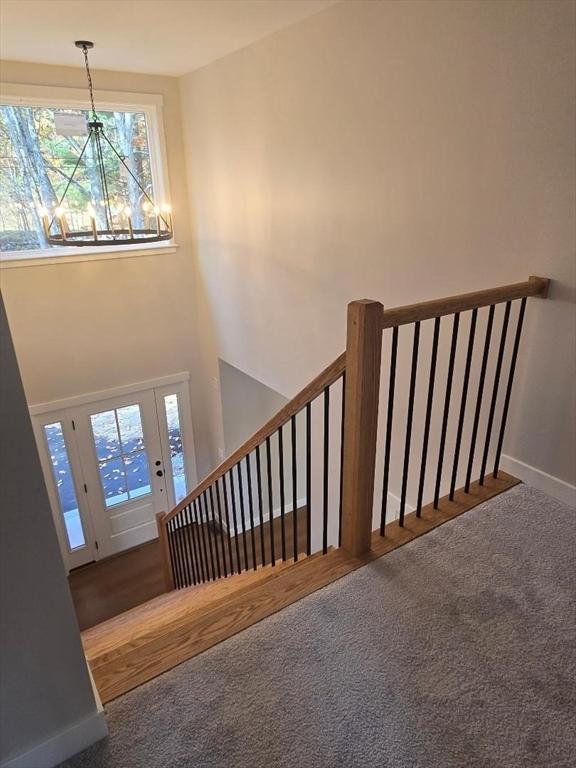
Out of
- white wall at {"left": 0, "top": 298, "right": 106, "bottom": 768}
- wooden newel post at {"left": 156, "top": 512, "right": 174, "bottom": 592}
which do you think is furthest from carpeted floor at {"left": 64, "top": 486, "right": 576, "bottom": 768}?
wooden newel post at {"left": 156, "top": 512, "right": 174, "bottom": 592}

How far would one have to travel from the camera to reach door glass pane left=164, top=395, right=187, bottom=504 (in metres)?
5.89

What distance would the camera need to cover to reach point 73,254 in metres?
4.75

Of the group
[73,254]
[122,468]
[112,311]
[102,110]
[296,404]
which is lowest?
[122,468]

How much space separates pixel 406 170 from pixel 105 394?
12.7 ft

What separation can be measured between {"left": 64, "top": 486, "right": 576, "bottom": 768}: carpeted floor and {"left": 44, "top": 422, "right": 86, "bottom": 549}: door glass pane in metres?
4.19

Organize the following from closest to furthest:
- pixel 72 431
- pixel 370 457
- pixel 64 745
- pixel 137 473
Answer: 1. pixel 64 745
2. pixel 370 457
3. pixel 72 431
4. pixel 137 473

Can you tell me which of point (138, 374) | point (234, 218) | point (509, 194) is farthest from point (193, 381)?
point (509, 194)

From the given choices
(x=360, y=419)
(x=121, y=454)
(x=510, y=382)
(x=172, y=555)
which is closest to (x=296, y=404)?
(x=360, y=419)

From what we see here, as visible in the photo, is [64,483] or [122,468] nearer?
[64,483]

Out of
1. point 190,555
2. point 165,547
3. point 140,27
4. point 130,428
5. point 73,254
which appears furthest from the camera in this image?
point 130,428

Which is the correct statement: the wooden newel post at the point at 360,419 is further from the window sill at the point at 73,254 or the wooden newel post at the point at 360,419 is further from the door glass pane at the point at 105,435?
the door glass pane at the point at 105,435

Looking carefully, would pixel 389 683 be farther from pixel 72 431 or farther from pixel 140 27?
pixel 72 431

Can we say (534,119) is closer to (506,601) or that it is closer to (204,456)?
(506,601)

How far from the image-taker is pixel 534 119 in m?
2.12
